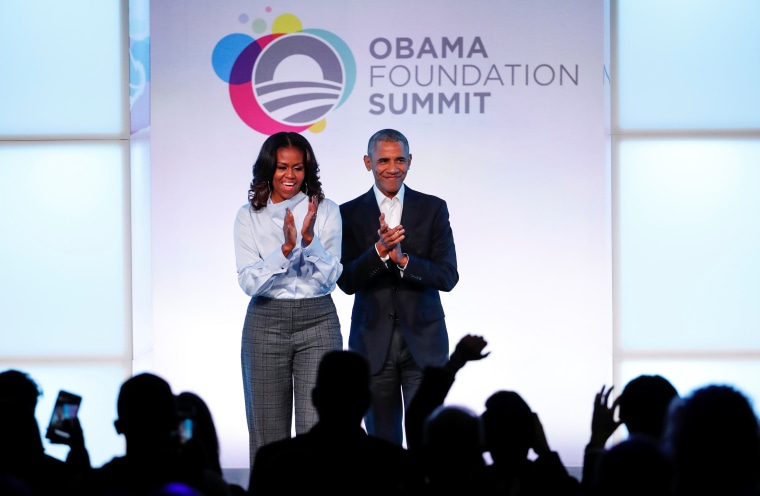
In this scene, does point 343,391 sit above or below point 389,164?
below

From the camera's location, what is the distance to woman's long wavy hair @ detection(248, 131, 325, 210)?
189 inches

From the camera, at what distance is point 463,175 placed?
243 inches

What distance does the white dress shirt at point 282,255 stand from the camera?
184 inches

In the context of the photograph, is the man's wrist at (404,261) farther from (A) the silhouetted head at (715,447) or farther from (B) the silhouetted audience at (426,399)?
(A) the silhouetted head at (715,447)

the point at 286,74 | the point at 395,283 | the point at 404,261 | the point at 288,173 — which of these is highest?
the point at 286,74

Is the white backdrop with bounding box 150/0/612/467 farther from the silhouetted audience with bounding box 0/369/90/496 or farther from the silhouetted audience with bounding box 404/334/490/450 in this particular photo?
the silhouetted audience with bounding box 0/369/90/496

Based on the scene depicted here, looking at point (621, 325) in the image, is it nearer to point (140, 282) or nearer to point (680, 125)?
point (680, 125)

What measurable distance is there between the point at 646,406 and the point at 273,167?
7.43ft

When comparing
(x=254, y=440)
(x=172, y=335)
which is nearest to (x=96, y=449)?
(x=172, y=335)

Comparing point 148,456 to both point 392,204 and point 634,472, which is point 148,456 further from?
point 392,204

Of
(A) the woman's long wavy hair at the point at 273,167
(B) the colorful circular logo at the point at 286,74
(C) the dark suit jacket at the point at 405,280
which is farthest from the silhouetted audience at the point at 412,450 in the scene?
(B) the colorful circular logo at the point at 286,74

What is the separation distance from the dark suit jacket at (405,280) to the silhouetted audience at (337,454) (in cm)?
196

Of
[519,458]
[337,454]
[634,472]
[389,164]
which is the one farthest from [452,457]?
[389,164]

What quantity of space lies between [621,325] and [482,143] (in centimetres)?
137
